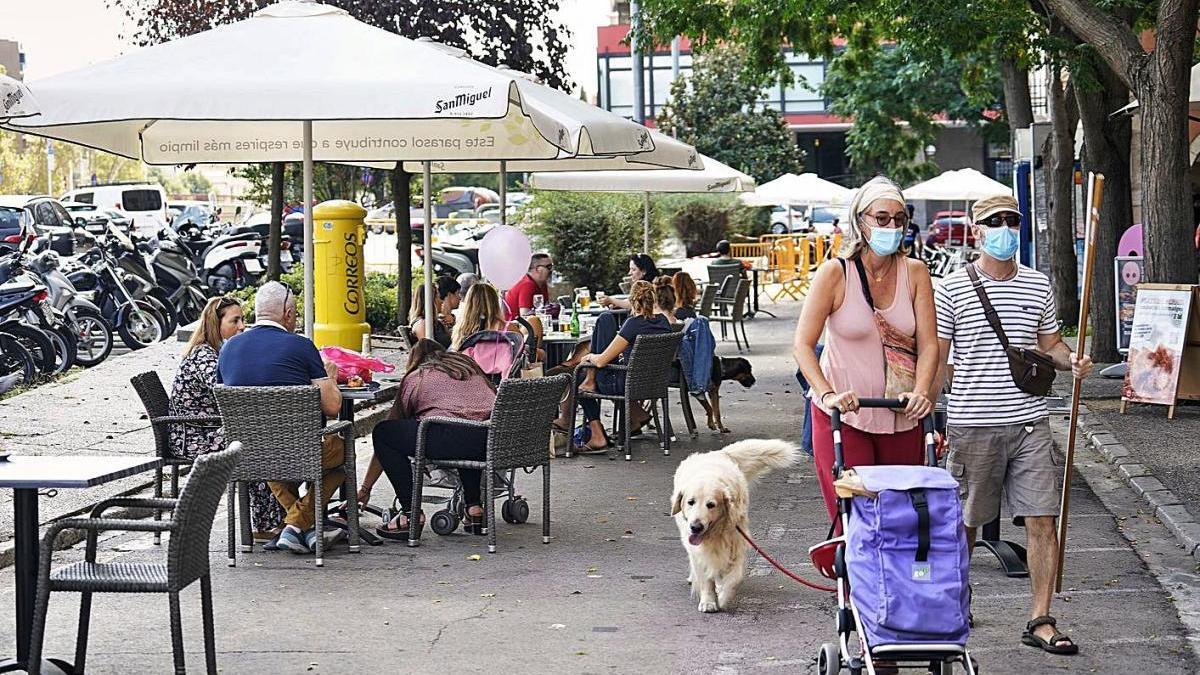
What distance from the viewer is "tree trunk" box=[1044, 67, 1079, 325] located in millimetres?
20969

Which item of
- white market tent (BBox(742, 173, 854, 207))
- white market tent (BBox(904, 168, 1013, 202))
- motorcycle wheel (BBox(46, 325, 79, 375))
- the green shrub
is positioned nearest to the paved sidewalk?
motorcycle wheel (BBox(46, 325, 79, 375))

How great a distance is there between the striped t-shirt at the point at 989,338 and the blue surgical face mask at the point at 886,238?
524 millimetres

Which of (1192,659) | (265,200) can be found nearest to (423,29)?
(265,200)

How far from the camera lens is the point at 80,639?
619 centimetres

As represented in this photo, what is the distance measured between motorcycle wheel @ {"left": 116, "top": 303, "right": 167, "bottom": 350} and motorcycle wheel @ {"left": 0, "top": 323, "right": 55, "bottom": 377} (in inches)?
107

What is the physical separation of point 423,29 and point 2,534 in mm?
13458

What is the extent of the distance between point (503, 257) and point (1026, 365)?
7.85 meters

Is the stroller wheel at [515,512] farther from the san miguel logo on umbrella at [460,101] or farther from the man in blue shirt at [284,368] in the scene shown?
the san miguel logo on umbrella at [460,101]

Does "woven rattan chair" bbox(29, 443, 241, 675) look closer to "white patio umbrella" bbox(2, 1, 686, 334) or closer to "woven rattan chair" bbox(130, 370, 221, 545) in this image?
"woven rattan chair" bbox(130, 370, 221, 545)

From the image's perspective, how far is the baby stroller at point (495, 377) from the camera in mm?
9562

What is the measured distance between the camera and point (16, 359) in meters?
15.4

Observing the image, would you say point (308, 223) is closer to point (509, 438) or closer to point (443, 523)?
point (443, 523)

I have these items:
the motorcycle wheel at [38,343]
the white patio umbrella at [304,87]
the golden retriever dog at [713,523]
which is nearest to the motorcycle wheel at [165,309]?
the motorcycle wheel at [38,343]

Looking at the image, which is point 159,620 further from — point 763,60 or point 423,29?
point 763,60
